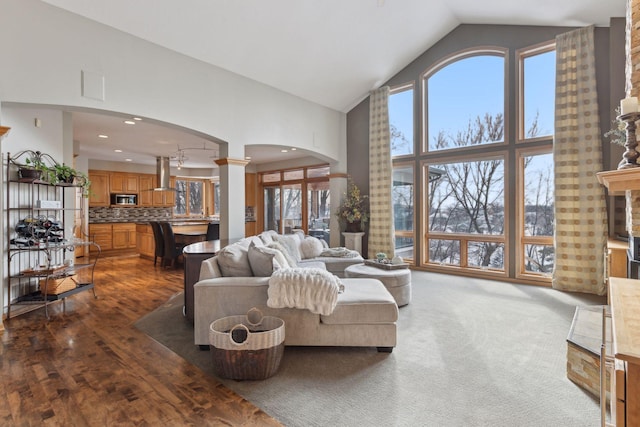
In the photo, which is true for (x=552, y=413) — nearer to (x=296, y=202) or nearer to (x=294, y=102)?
(x=294, y=102)

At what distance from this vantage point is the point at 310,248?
5.21 m

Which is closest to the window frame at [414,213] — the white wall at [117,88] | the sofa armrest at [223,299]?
the white wall at [117,88]

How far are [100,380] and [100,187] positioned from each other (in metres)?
8.12

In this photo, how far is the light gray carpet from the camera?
6.32 ft

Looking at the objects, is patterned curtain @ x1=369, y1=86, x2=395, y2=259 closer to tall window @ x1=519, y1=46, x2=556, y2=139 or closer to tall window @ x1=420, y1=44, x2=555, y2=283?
tall window @ x1=420, y1=44, x2=555, y2=283

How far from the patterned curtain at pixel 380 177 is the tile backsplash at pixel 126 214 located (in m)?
6.78

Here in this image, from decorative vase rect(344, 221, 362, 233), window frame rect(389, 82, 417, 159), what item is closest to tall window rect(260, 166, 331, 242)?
decorative vase rect(344, 221, 362, 233)

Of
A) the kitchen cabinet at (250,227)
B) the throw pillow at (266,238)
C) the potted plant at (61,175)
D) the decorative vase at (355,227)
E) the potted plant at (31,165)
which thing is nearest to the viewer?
the potted plant at (31,165)

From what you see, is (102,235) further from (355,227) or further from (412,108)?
(412,108)

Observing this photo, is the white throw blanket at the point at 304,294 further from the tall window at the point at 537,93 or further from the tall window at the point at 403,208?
the tall window at the point at 537,93

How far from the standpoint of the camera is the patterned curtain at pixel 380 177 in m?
6.53

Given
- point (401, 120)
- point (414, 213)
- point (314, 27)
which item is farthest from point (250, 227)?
point (314, 27)

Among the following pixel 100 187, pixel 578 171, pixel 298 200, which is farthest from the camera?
pixel 298 200

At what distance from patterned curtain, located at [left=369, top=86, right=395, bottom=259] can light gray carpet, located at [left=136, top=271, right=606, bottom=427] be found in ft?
9.41
